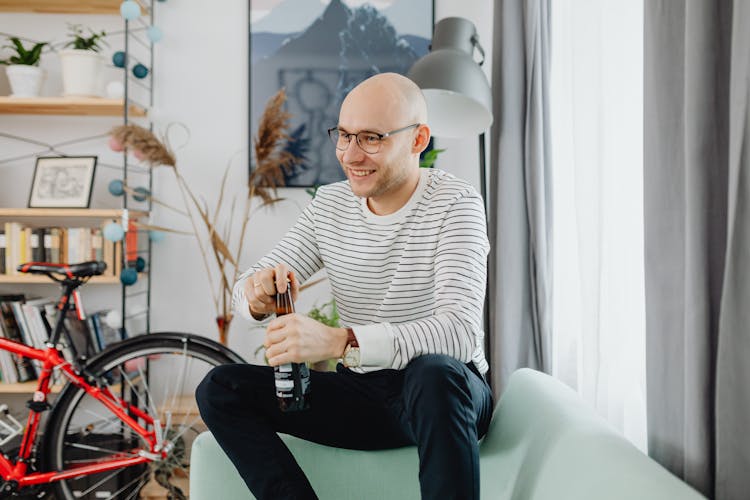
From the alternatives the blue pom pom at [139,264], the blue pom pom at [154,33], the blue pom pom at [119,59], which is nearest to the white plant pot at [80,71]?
the blue pom pom at [119,59]

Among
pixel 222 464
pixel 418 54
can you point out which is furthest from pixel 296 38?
pixel 222 464

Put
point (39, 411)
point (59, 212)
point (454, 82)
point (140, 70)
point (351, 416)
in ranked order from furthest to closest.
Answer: point (140, 70) < point (59, 212) < point (39, 411) < point (454, 82) < point (351, 416)

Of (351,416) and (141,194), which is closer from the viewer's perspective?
(351,416)

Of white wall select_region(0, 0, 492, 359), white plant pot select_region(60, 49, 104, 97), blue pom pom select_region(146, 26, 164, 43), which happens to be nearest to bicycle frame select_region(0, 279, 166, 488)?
white wall select_region(0, 0, 492, 359)

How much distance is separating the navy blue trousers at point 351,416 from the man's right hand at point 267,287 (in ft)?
0.51

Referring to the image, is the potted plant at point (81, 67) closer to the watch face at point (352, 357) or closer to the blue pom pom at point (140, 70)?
the blue pom pom at point (140, 70)

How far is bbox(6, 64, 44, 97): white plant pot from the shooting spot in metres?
2.66

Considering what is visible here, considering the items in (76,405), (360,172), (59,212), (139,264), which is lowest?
(76,405)

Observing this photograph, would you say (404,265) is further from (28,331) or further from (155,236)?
(28,331)

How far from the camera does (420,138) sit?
1.45 metres

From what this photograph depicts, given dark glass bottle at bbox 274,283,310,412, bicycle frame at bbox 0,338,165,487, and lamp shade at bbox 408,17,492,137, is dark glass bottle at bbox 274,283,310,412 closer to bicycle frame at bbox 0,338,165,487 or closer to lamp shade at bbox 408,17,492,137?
lamp shade at bbox 408,17,492,137

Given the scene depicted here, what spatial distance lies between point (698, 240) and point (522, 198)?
3.84ft

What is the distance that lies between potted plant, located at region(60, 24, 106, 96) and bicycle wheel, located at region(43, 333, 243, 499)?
1166mm

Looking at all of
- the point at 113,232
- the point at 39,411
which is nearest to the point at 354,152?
the point at 113,232
